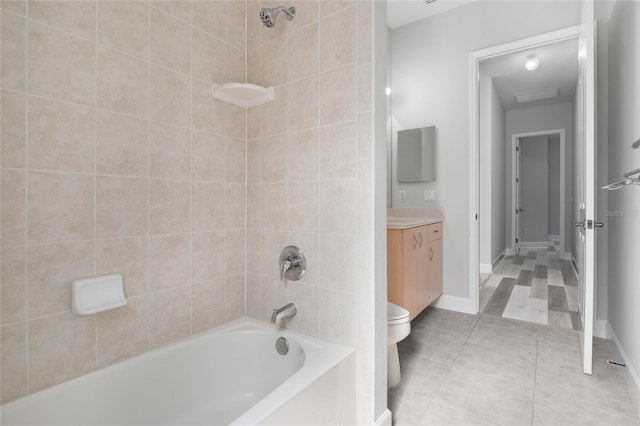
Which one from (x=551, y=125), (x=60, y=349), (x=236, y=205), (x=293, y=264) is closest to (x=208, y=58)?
(x=236, y=205)

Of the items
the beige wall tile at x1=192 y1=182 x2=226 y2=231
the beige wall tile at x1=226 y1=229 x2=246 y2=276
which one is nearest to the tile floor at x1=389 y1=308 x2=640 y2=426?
the beige wall tile at x1=226 y1=229 x2=246 y2=276

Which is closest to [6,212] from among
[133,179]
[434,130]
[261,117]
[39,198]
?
[39,198]

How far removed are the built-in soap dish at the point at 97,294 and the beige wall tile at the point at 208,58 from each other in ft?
3.26

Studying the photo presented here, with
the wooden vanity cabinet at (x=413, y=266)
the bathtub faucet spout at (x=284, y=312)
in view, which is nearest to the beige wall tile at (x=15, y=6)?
the bathtub faucet spout at (x=284, y=312)

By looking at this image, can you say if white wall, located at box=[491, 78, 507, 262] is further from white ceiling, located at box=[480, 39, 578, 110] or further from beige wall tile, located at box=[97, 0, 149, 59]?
beige wall tile, located at box=[97, 0, 149, 59]

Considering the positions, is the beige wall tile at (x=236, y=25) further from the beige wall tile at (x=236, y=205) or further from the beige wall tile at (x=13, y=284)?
the beige wall tile at (x=13, y=284)

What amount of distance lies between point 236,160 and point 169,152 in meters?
0.38

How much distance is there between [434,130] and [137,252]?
2.72 metres

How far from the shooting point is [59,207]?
1121 mm

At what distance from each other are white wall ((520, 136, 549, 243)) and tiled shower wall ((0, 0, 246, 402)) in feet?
23.7

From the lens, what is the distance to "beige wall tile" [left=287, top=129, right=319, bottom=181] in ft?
4.93

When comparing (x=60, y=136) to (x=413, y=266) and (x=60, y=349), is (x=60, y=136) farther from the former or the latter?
Result: (x=413, y=266)

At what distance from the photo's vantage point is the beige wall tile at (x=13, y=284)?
1015mm

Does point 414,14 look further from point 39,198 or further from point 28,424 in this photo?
point 28,424
